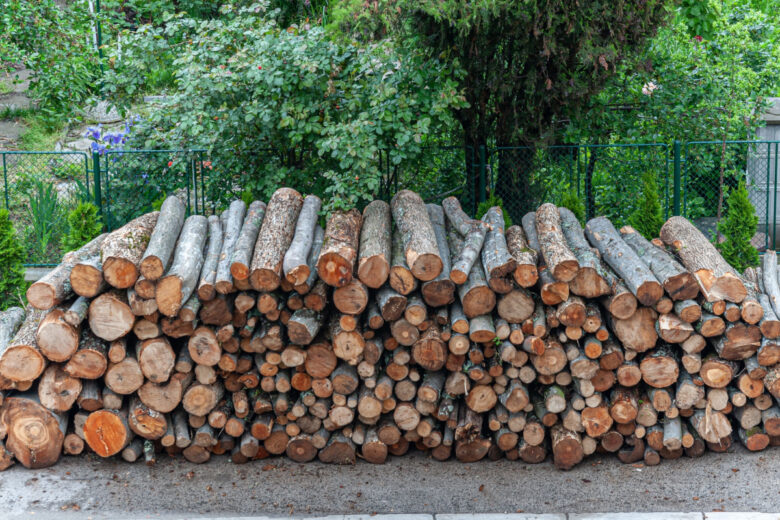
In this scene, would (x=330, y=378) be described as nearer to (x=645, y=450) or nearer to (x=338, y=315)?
(x=338, y=315)

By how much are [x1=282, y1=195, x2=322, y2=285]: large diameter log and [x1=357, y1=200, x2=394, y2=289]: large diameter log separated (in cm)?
39

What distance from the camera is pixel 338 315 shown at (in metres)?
5.66

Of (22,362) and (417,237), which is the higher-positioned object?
(417,237)

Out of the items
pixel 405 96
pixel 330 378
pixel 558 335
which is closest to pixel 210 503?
pixel 330 378

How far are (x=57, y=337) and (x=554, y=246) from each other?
11.8ft

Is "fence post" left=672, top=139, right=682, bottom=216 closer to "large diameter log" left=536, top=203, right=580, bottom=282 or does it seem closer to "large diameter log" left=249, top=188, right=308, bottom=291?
"large diameter log" left=536, top=203, right=580, bottom=282

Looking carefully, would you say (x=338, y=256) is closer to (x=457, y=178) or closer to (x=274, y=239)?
(x=274, y=239)

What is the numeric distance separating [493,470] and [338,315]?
163 cm

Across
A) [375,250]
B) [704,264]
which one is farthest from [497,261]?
[704,264]

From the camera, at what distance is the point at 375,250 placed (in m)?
5.48

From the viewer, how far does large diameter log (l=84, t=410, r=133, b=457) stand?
5531 millimetres

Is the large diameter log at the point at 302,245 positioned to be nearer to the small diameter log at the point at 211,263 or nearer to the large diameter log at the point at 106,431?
the small diameter log at the point at 211,263

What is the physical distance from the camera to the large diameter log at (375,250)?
17.6 feet

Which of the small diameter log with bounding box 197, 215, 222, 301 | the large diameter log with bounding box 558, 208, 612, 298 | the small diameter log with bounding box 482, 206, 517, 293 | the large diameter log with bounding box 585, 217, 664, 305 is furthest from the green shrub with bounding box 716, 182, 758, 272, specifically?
the small diameter log with bounding box 197, 215, 222, 301
